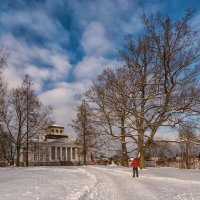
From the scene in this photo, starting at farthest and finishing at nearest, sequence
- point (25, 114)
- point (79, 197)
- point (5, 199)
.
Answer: point (25, 114) < point (79, 197) < point (5, 199)

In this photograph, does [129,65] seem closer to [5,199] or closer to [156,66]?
[156,66]

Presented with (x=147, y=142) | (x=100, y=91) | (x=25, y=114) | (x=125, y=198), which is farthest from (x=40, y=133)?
(x=125, y=198)

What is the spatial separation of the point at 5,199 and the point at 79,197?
2855mm

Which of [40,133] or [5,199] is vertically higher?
[40,133]

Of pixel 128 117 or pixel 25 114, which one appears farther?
pixel 25 114

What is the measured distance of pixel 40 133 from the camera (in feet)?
153

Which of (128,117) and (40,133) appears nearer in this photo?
(128,117)

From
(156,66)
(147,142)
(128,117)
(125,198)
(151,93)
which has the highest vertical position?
(156,66)

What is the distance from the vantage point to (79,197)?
1230cm

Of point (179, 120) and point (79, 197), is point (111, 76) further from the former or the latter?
point (79, 197)

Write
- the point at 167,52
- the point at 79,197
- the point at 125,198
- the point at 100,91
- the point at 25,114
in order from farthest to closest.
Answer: the point at 25,114 → the point at 100,91 → the point at 167,52 → the point at 125,198 → the point at 79,197

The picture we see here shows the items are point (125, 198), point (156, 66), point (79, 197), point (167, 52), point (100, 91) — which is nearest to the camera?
point (79, 197)

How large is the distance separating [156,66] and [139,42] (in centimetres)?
293

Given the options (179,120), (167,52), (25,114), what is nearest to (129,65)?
(167,52)
